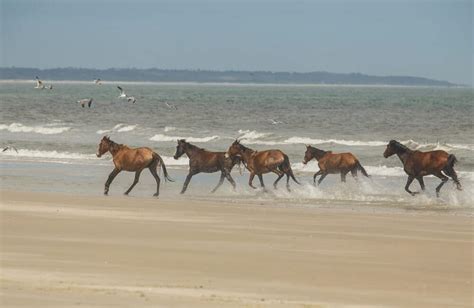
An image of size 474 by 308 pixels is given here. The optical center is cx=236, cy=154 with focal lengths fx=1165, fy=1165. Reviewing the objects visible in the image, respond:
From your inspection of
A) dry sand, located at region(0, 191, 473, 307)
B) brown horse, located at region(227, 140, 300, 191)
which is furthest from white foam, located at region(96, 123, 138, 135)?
dry sand, located at region(0, 191, 473, 307)

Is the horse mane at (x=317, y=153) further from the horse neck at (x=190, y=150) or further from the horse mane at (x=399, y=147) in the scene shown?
the horse neck at (x=190, y=150)

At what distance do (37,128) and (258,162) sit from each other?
3145cm

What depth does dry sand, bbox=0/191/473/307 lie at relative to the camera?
1046 centimetres

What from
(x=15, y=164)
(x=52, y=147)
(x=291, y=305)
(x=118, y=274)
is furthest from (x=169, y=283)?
(x=52, y=147)

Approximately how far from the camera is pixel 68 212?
17.4m

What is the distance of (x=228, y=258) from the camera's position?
12750 mm

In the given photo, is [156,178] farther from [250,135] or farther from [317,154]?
[250,135]

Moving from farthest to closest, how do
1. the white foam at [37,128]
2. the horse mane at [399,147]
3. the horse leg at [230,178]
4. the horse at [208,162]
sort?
1. the white foam at [37,128]
2. the horse at [208,162]
3. the horse mane at [399,147]
4. the horse leg at [230,178]

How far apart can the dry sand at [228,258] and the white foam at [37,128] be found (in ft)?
106

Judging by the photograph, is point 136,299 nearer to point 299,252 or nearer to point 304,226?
point 299,252

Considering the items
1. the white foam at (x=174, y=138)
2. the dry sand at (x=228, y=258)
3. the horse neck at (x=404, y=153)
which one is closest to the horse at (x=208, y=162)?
the horse neck at (x=404, y=153)

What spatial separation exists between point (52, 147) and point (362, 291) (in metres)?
29.1

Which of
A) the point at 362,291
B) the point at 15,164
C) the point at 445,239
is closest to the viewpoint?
the point at 362,291

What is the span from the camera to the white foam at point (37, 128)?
50500mm
